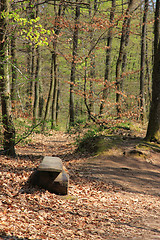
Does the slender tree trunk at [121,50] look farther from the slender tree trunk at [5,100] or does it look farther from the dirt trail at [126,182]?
the slender tree trunk at [5,100]

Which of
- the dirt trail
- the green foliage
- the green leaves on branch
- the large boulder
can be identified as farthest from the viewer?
the green foliage

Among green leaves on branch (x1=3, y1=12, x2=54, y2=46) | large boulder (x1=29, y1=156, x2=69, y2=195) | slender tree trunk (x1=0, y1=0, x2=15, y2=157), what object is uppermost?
green leaves on branch (x1=3, y1=12, x2=54, y2=46)

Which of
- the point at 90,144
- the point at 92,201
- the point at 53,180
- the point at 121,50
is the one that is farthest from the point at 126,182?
the point at 121,50

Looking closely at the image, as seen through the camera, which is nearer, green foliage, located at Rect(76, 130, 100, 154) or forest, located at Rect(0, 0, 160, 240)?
forest, located at Rect(0, 0, 160, 240)

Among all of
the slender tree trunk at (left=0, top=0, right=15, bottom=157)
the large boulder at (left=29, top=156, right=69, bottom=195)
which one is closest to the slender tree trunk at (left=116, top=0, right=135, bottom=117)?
the slender tree trunk at (left=0, top=0, right=15, bottom=157)

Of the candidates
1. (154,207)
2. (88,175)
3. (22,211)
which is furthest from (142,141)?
(22,211)

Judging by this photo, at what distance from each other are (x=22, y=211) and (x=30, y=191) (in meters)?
1.07

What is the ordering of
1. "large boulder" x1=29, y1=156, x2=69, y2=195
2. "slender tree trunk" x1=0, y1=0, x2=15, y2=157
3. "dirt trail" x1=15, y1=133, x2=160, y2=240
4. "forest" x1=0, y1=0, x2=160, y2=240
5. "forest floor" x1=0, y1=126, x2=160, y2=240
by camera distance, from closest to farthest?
"forest floor" x1=0, y1=126, x2=160, y2=240
"forest" x1=0, y1=0, x2=160, y2=240
"dirt trail" x1=15, y1=133, x2=160, y2=240
"large boulder" x1=29, y1=156, x2=69, y2=195
"slender tree trunk" x1=0, y1=0, x2=15, y2=157

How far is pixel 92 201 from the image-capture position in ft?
21.0

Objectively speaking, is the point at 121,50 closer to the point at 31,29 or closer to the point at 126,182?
the point at 126,182

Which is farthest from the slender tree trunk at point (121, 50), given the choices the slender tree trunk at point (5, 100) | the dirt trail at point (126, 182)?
the slender tree trunk at point (5, 100)

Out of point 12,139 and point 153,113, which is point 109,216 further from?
point 153,113

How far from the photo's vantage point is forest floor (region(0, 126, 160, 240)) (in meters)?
4.46

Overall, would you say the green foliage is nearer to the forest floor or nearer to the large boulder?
the forest floor
